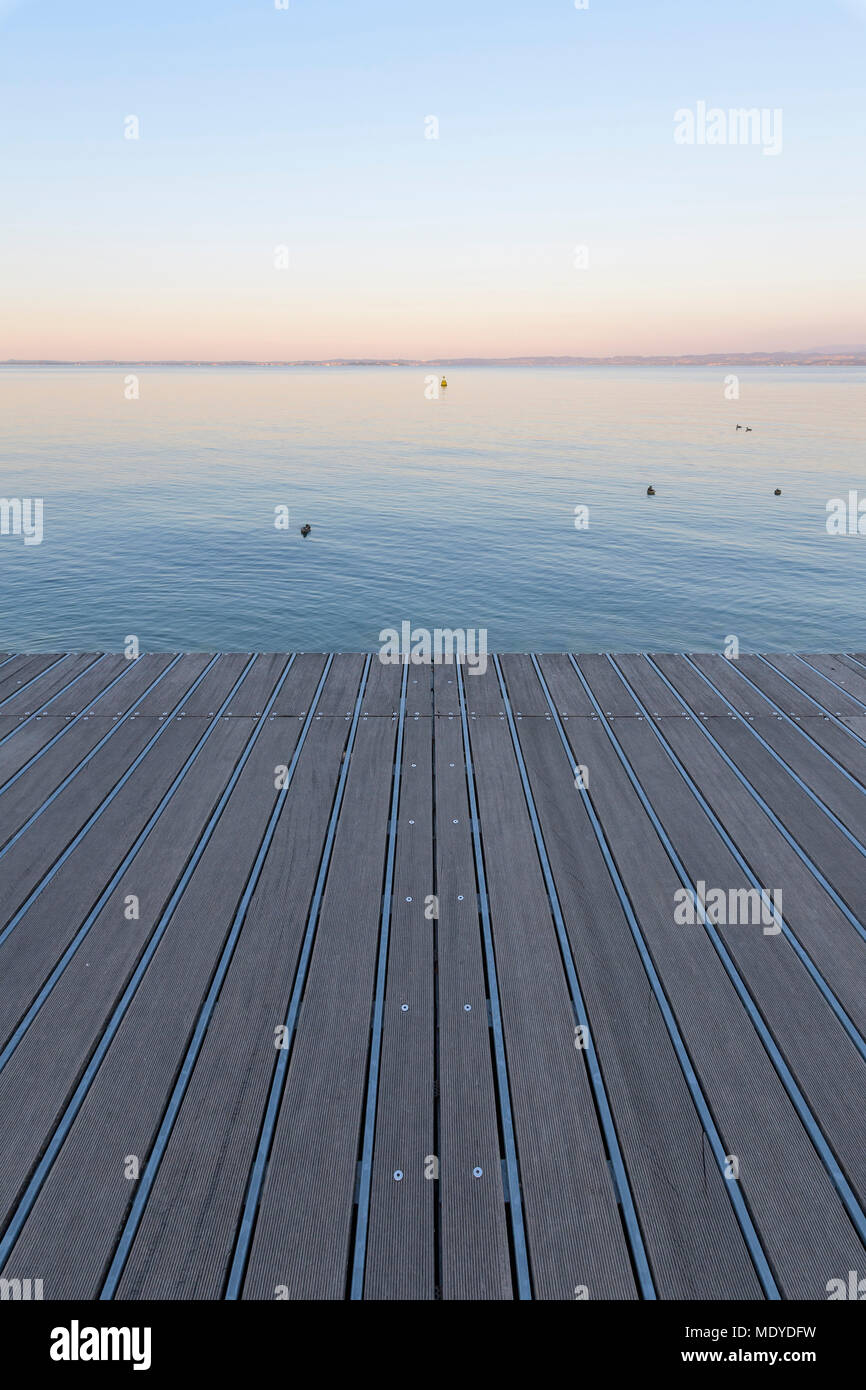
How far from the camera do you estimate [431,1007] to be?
5.54 m

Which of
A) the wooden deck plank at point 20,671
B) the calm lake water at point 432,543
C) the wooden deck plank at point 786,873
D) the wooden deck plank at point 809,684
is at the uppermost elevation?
the calm lake water at point 432,543

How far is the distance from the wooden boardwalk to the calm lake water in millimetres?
15061

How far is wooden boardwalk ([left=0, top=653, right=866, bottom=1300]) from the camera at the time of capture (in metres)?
4.11

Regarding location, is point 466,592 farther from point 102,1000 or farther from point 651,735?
point 102,1000

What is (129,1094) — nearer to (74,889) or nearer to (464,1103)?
(464,1103)

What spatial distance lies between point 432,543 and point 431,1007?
1170 inches

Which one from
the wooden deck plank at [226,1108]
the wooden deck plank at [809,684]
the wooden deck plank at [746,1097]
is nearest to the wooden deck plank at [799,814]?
the wooden deck plank at [809,684]

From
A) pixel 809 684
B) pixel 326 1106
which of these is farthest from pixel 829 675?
pixel 326 1106

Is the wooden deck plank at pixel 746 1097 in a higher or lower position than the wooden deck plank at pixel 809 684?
lower

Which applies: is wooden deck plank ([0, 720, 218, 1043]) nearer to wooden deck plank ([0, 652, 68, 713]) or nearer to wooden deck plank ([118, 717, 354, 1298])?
wooden deck plank ([118, 717, 354, 1298])

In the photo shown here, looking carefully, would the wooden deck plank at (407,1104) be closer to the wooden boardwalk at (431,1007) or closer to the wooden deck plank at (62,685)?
the wooden boardwalk at (431,1007)

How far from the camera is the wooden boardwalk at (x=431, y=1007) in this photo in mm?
4105

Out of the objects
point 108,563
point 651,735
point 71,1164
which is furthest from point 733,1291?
point 108,563

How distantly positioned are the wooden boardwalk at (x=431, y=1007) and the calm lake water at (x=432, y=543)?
49.4ft
